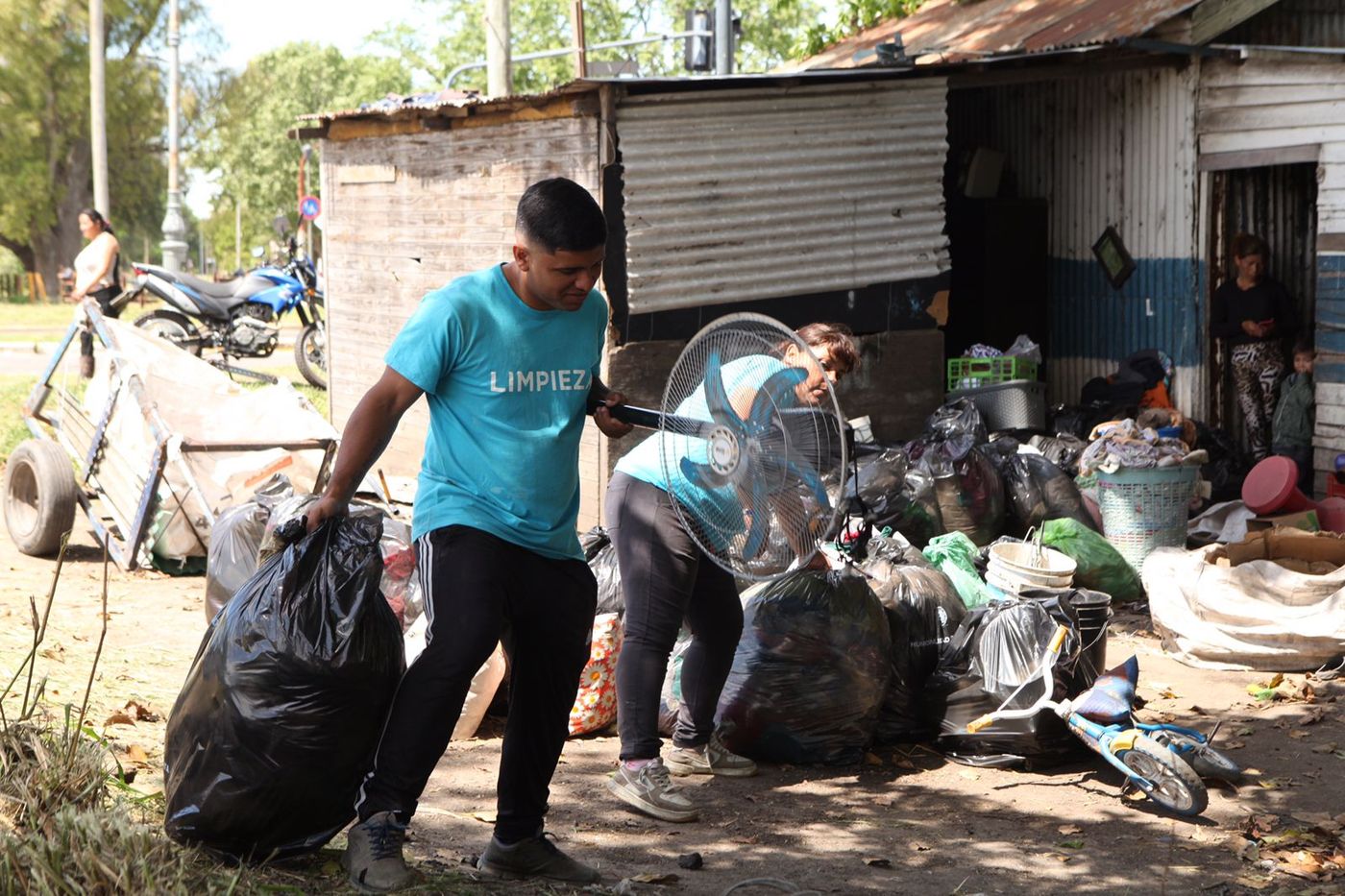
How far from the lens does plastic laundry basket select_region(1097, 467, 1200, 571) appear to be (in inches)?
309

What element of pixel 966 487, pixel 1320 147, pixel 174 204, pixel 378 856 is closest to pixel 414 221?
pixel 966 487

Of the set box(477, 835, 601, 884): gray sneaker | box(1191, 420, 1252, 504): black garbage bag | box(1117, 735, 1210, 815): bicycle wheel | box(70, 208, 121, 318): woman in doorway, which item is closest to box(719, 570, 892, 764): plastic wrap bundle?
box(1117, 735, 1210, 815): bicycle wheel

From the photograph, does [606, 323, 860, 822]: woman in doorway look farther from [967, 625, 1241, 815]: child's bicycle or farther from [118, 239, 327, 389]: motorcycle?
[118, 239, 327, 389]: motorcycle

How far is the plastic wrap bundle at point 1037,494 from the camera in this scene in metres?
8.12

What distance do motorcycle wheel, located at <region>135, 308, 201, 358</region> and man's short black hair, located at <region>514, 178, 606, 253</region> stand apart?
12410mm

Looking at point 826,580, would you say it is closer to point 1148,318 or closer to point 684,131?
point 684,131

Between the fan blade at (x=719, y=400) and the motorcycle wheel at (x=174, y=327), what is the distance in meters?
12.2

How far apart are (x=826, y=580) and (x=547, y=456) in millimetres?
1820

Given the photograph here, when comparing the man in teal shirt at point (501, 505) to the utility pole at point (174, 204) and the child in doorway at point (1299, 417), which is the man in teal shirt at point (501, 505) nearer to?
the child in doorway at point (1299, 417)

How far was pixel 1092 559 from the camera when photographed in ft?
24.3

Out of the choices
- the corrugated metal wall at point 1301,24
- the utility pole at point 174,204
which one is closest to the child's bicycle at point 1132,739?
the corrugated metal wall at point 1301,24

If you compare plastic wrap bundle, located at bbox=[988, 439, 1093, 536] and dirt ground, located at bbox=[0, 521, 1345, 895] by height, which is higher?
plastic wrap bundle, located at bbox=[988, 439, 1093, 536]

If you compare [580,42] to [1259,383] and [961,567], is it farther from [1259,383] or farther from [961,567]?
[961,567]

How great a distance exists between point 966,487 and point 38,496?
16.8 ft
